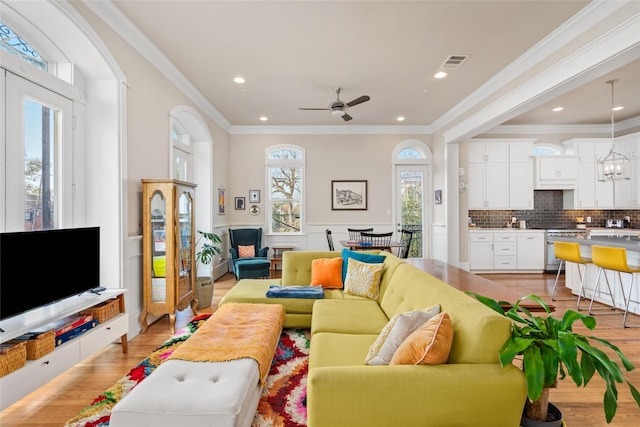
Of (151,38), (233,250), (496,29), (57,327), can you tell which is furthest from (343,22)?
(233,250)

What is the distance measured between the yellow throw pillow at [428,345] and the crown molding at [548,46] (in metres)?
3.14

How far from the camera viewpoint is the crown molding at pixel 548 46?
282cm

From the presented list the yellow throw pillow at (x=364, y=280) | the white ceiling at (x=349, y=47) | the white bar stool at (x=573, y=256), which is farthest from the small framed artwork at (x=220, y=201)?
the white bar stool at (x=573, y=256)

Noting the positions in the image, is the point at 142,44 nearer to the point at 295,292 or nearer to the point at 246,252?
the point at 295,292

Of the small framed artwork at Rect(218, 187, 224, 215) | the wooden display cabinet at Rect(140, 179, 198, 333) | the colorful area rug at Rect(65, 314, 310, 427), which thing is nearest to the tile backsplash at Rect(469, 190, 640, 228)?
the small framed artwork at Rect(218, 187, 224, 215)

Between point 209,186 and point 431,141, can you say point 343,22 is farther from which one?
point 431,141

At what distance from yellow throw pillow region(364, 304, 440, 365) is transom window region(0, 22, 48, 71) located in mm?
3253

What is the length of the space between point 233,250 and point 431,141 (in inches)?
184

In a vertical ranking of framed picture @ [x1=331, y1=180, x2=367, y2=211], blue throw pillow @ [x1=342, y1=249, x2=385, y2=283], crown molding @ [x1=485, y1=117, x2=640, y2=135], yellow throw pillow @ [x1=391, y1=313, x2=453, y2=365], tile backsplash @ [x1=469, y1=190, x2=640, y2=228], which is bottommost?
yellow throw pillow @ [x1=391, y1=313, x2=453, y2=365]

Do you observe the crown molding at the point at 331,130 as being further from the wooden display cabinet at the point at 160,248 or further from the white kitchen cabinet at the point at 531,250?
the wooden display cabinet at the point at 160,248

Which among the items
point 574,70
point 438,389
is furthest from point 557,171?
point 438,389

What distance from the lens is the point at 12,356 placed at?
1842mm

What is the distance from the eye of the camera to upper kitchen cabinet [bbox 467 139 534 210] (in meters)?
6.62

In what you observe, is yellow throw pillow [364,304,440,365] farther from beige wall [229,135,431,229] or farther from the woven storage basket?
beige wall [229,135,431,229]
